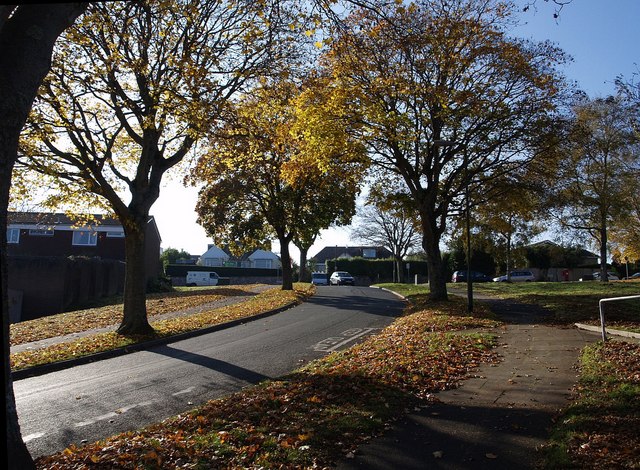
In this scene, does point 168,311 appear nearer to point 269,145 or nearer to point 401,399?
point 269,145

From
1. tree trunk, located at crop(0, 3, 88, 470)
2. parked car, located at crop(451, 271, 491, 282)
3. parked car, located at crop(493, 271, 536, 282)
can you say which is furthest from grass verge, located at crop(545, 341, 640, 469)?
parked car, located at crop(493, 271, 536, 282)

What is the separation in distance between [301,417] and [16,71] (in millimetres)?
4900

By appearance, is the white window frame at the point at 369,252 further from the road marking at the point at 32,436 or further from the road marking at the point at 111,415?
the road marking at the point at 32,436

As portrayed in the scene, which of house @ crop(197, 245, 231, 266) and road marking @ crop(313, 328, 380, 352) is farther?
house @ crop(197, 245, 231, 266)

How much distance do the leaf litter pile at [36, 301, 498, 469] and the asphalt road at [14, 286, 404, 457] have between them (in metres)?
0.79

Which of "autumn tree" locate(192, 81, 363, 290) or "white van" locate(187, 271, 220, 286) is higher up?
"autumn tree" locate(192, 81, 363, 290)

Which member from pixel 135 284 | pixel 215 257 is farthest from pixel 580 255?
pixel 135 284

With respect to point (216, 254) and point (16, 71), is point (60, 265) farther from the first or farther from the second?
point (216, 254)

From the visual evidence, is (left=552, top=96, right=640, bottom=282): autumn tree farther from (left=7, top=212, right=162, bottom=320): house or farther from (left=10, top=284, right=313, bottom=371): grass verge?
(left=7, top=212, right=162, bottom=320): house

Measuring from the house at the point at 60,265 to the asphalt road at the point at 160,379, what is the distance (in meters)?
15.0

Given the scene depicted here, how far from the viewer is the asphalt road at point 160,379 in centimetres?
720

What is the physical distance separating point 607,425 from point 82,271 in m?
34.7

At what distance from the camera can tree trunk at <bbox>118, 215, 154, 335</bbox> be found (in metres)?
15.7

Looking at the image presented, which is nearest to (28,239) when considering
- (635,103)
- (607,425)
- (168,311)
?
(168,311)
